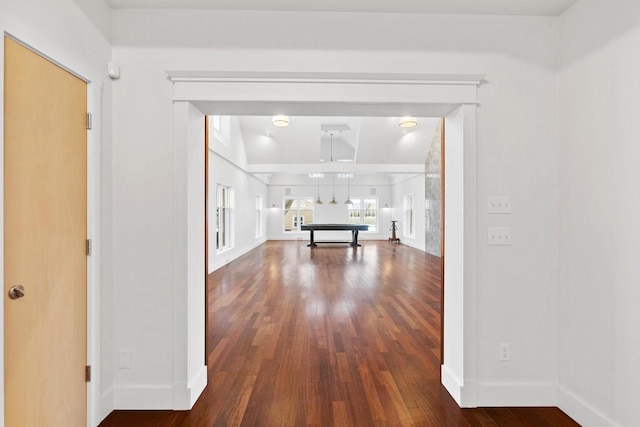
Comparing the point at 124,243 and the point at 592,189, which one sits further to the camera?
the point at 124,243

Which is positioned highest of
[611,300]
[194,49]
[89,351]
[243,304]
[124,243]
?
[194,49]

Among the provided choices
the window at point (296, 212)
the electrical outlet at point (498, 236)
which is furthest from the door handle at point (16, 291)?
the window at point (296, 212)

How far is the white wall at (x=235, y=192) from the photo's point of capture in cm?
644

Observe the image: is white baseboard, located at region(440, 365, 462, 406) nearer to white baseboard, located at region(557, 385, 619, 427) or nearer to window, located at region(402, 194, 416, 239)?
white baseboard, located at region(557, 385, 619, 427)

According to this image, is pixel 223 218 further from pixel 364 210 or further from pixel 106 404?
pixel 364 210

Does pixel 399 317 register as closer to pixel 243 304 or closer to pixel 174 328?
pixel 243 304

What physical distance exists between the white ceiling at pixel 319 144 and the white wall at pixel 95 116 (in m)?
6.22

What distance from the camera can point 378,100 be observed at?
203 centimetres

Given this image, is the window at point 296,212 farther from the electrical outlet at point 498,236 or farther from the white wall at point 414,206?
the electrical outlet at point 498,236

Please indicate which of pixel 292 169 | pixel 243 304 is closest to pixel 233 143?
pixel 292 169

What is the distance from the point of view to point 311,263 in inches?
298

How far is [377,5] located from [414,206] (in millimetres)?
9555

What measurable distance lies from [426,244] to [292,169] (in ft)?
15.4

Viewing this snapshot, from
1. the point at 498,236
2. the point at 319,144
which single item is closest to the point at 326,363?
the point at 498,236
